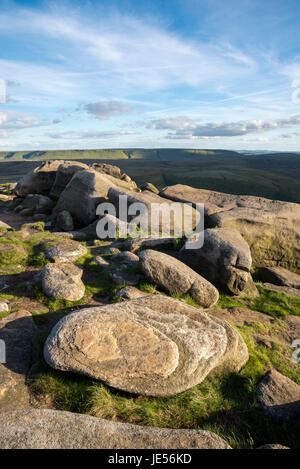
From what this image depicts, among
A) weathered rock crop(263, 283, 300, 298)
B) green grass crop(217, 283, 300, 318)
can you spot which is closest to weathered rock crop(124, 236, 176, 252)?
green grass crop(217, 283, 300, 318)

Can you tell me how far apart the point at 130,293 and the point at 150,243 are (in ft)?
20.4

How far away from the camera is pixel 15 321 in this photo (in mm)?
9914

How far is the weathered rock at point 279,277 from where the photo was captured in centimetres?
1881

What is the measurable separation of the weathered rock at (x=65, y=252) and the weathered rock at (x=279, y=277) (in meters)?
12.2

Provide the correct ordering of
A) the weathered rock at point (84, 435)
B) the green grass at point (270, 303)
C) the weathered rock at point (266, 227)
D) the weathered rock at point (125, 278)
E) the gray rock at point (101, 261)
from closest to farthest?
the weathered rock at point (84, 435)
the weathered rock at point (125, 278)
the green grass at point (270, 303)
the gray rock at point (101, 261)
the weathered rock at point (266, 227)

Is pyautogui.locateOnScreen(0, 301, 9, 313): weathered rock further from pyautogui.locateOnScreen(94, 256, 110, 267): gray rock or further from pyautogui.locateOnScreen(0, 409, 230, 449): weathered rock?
pyautogui.locateOnScreen(94, 256, 110, 267): gray rock

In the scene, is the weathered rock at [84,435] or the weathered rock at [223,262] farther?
the weathered rock at [223,262]

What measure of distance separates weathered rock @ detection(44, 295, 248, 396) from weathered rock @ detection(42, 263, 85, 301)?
341 centimetres

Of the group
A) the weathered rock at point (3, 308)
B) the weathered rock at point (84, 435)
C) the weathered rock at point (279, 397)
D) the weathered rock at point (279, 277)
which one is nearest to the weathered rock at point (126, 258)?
the weathered rock at point (3, 308)

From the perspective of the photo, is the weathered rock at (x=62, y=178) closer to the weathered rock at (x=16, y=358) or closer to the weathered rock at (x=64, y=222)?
the weathered rock at (x=64, y=222)

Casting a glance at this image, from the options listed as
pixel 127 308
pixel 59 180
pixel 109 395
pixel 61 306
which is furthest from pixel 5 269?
pixel 59 180

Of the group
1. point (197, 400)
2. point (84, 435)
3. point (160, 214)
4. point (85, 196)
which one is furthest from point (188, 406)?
point (85, 196)

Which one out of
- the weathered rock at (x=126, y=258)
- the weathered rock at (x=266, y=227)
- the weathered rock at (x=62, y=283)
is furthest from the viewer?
the weathered rock at (x=266, y=227)
